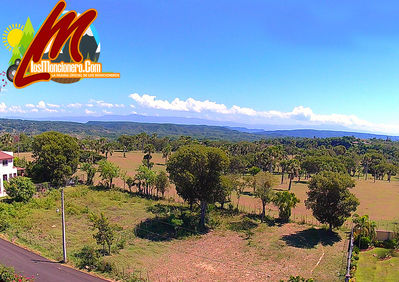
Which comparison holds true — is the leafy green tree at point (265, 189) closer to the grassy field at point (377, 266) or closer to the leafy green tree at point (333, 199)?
the leafy green tree at point (333, 199)

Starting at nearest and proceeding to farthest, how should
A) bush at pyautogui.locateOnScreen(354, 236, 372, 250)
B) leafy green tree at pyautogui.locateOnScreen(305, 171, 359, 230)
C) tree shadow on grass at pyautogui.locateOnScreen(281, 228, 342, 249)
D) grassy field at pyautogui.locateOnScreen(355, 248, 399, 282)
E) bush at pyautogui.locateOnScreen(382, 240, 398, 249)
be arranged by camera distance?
grassy field at pyautogui.locateOnScreen(355, 248, 399, 282), bush at pyautogui.locateOnScreen(382, 240, 398, 249), bush at pyautogui.locateOnScreen(354, 236, 372, 250), tree shadow on grass at pyautogui.locateOnScreen(281, 228, 342, 249), leafy green tree at pyautogui.locateOnScreen(305, 171, 359, 230)

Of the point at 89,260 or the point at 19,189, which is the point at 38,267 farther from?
the point at 19,189

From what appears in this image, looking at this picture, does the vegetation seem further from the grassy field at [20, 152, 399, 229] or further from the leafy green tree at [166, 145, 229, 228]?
the grassy field at [20, 152, 399, 229]

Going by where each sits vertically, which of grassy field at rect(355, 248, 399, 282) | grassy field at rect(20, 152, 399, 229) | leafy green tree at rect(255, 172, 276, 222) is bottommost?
grassy field at rect(20, 152, 399, 229)

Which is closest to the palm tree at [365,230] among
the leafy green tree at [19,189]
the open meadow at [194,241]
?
the open meadow at [194,241]

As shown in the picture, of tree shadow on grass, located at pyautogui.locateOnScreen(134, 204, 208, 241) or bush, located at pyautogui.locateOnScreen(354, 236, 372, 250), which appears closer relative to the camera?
bush, located at pyautogui.locateOnScreen(354, 236, 372, 250)

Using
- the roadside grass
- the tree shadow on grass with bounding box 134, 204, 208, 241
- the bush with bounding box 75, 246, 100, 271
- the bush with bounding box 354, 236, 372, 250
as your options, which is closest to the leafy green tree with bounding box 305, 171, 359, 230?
the roadside grass
